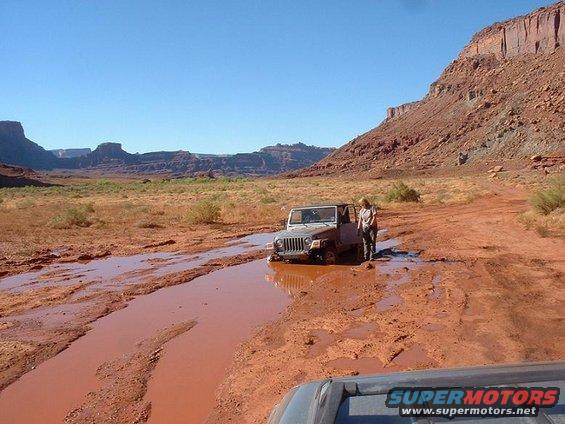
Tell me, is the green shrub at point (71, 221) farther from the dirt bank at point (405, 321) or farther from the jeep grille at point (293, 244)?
the jeep grille at point (293, 244)

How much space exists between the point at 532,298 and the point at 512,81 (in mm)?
102576

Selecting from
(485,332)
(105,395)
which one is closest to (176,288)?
(105,395)

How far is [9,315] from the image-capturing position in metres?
8.88

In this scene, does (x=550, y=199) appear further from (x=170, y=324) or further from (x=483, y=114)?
(x=483, y=114)

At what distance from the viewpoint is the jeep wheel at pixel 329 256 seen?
Result: 12.4 metres

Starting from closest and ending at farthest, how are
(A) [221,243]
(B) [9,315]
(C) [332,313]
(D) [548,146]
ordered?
1. (C) [332,313]
2. (B) [9,315]
3. (A) [221,243]
4. (D) [548,146]

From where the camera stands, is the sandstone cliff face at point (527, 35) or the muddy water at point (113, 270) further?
the sandstone cliff face at point (527, 35)

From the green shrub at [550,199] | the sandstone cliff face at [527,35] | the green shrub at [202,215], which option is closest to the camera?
the green shrub at [550,199]

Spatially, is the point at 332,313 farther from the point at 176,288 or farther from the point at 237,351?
the point at 176,288

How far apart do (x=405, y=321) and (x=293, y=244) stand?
5.32 metres

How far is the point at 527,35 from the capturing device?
108 meters

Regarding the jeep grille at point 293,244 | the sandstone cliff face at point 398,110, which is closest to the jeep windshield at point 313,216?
the jeep grille at point 293,244

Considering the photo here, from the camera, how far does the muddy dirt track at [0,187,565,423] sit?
18.1ft

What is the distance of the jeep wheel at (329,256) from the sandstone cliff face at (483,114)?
68.5 meters
